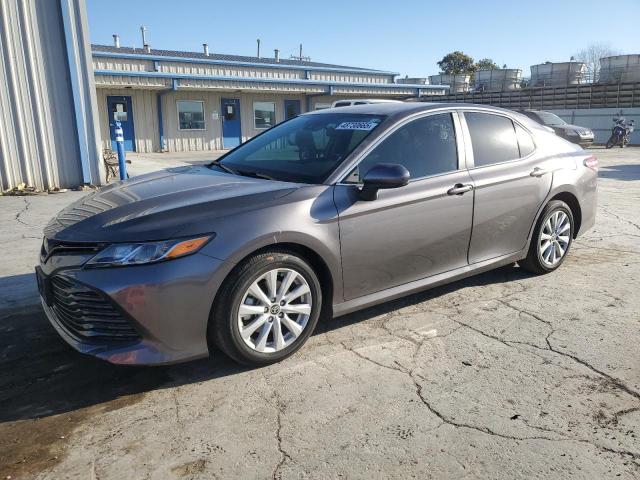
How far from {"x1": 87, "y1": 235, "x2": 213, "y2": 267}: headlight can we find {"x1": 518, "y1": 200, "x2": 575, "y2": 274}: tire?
337 cm

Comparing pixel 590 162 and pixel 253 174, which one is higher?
pixel 253 174

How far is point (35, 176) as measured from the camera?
984 centimetres

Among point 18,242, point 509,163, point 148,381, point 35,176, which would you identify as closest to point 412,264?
point 509,163

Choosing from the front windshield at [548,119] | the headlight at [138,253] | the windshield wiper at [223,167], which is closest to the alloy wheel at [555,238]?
the windshield wiper at [223,167]

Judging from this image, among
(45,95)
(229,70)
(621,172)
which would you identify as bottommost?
(621,172)

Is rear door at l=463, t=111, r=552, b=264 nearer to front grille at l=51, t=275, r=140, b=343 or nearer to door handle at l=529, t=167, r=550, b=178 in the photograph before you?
door handle at l=529, t=167, r=550, b=178

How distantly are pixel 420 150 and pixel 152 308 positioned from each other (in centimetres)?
230

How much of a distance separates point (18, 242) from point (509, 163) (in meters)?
5.70

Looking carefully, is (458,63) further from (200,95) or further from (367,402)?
(367,402)

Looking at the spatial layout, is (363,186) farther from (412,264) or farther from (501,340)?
(501,340)

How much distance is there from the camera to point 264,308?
3.17 m

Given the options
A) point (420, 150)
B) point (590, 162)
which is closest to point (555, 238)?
point (590, 162)

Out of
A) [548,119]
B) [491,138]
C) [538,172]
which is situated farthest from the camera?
[548,119]

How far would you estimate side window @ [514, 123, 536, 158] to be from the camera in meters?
4.74
